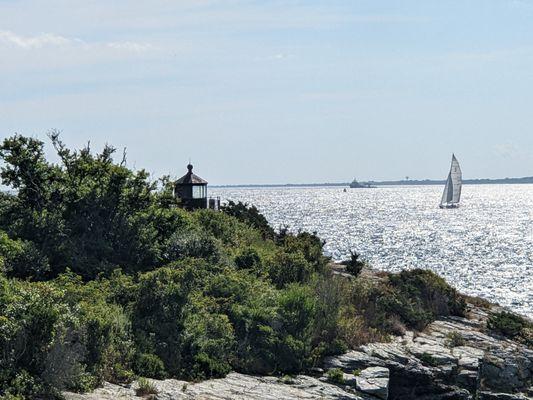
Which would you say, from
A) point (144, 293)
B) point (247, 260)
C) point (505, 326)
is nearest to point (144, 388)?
point (144, 293)

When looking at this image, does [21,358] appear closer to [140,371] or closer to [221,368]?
[140,371]

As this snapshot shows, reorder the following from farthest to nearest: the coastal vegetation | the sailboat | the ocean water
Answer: the sailboat
the ocean water
the coastal vegetation

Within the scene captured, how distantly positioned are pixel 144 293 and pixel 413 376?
8172mm

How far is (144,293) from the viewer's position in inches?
775

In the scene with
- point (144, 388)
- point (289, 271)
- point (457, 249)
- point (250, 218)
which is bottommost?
point (457, 249)

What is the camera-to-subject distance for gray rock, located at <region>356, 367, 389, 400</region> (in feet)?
64.3

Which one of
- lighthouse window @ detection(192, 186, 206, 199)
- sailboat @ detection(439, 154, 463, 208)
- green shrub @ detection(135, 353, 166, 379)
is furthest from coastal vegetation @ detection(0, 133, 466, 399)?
sailboat @ detection(439, 154, 463, 208)

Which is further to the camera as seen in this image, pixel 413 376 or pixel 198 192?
pixel 198 192

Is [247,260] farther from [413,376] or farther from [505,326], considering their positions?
[505,326]

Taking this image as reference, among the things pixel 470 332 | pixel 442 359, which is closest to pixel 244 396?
pixel 442 359

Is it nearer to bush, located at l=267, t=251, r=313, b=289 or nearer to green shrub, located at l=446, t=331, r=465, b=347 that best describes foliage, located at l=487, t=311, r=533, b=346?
green shrub, located at l=446, t=331, r=465, b=347

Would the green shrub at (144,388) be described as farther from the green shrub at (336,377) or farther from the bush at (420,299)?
the bush at (420,299)

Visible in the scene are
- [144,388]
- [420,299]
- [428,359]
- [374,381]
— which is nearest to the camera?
[144,388]

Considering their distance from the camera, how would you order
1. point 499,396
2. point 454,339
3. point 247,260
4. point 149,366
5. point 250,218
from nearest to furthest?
Result: point 149,366 < point 499,396 < point 454,339 < point 247,260 < point 250,218
